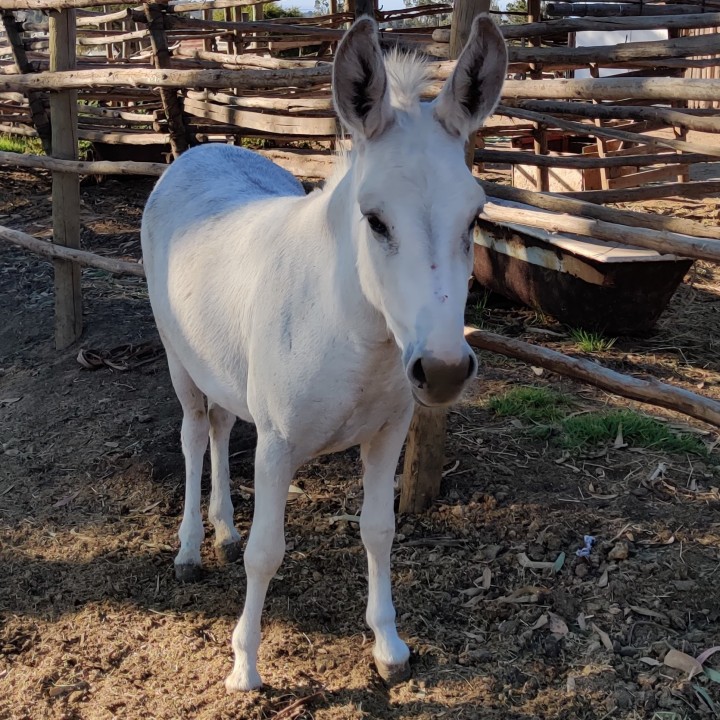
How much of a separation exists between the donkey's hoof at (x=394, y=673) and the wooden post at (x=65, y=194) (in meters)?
3.65

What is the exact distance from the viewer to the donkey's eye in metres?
1.91

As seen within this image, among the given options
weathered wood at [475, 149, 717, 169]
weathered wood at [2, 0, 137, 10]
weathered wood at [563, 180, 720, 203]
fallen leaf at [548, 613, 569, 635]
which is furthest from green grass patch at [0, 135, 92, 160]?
fallen leaf at [548, 613, 569, 635]

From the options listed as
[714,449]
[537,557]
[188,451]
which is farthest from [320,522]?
[714,449]

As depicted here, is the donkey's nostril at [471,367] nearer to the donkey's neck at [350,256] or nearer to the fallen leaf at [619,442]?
the donkey's neck at [350,256]

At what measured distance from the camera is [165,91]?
6.25 meters

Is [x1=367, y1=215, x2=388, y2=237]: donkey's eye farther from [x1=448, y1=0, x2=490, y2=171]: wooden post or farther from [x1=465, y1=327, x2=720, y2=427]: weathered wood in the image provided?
[x1=465, y1=327, x2=720, y2=427]: weathered wood

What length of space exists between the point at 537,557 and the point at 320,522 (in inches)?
38.6

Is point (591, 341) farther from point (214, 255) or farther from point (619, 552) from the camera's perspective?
point (214, 255)

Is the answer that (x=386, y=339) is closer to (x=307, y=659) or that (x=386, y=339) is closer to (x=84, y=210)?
(x=307, y=659)

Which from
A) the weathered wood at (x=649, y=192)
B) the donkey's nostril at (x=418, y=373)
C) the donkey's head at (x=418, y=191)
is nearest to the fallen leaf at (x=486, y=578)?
the donkey's head at (x=418, y=191)

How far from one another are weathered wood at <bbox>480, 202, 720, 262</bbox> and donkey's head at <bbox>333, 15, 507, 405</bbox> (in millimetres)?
665

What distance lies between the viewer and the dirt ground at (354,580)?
2617mm

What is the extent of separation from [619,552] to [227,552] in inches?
64.2

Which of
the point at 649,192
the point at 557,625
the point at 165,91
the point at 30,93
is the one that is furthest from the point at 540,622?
the point at 30,93
